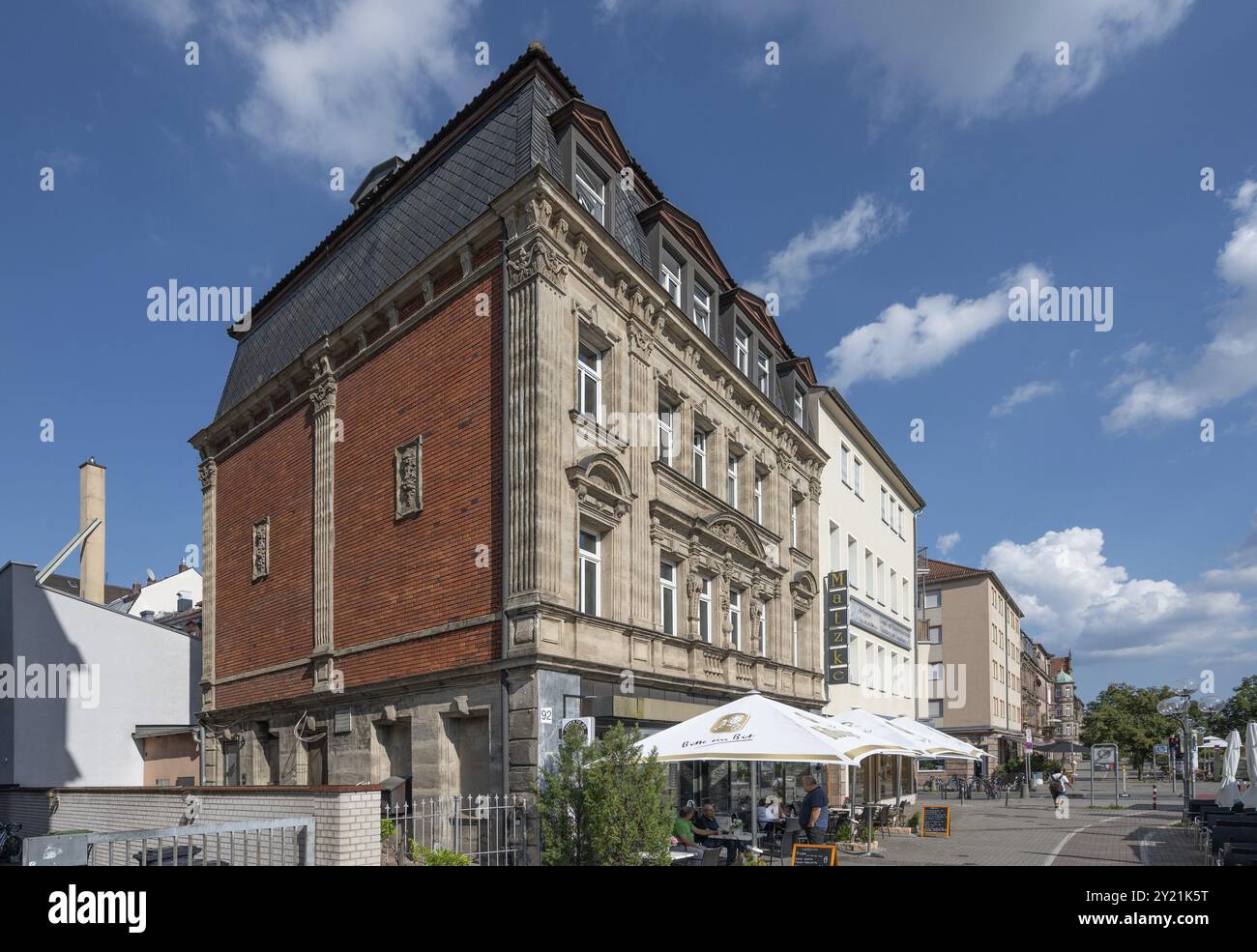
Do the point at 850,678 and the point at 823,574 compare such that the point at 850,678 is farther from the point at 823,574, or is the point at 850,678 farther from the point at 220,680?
the point at 220,680

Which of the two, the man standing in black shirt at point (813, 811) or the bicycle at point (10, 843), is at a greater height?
the man standing in black shirt at point (813, 811)

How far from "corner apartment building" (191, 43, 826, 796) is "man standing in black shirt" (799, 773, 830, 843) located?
356 centimetres

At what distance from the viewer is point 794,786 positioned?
28188 mm

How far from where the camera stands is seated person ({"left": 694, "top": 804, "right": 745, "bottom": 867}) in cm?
1523

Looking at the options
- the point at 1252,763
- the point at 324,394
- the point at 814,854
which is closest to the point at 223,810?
the point at 814,854

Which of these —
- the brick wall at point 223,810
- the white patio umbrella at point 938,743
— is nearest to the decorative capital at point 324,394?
the brick wall at point 223,810

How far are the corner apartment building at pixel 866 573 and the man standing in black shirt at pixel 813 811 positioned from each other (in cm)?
1334

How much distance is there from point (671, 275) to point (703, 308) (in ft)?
5.82

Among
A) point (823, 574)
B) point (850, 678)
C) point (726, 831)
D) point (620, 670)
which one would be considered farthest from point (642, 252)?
point (850, 678)

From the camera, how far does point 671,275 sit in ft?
75.3

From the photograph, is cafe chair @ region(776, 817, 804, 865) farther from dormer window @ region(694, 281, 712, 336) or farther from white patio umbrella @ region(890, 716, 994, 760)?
dormer window @ region(694, 281, 712, 336)

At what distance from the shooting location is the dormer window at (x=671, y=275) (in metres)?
22.5

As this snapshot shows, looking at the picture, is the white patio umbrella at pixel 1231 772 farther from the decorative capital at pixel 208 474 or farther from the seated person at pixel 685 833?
the decorative capital at pixel 208 474
